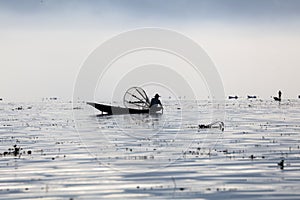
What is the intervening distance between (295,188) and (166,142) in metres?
20.4

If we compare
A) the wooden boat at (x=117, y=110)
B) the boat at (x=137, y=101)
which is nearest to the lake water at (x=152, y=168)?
the boat at (x=137, y=101)

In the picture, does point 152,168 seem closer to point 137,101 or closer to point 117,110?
point 137,101

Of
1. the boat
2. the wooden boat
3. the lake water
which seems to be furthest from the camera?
the wooden boat

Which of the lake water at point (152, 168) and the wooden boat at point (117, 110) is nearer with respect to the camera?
the lake water at point (152, 168)

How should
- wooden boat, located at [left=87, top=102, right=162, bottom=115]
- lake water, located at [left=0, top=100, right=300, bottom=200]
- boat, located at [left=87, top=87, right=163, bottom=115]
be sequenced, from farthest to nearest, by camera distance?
wooden boat, located at [left=87, top=102, right=162, bottom=115] → boat, located at [left=87, top=87, right=163, bottom=115] → lake water, located at [left=0, top=100, right=300, bottom=200]

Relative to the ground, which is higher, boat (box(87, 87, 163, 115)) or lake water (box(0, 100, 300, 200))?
boat (box(87, 87, 163, 115))

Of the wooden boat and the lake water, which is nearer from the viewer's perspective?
the lake water

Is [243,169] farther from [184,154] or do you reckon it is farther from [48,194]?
[48,194]

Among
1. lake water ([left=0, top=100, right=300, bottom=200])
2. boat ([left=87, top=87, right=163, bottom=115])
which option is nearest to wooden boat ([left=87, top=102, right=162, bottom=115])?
boat ([left=87, top=87, right=163, bottom=115])

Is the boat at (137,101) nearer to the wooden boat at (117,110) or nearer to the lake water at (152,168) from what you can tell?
the wooden boat at (117,110)

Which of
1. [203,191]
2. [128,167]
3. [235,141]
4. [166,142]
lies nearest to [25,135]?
[166,142]

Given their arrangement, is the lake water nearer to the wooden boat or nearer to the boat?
the boat

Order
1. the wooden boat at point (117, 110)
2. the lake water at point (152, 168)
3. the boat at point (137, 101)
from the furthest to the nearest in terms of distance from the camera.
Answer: the wooden boat at point (117, 110), the boat at point (137, 101), the lake water at point (152, 168)

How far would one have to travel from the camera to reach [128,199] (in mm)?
18828
